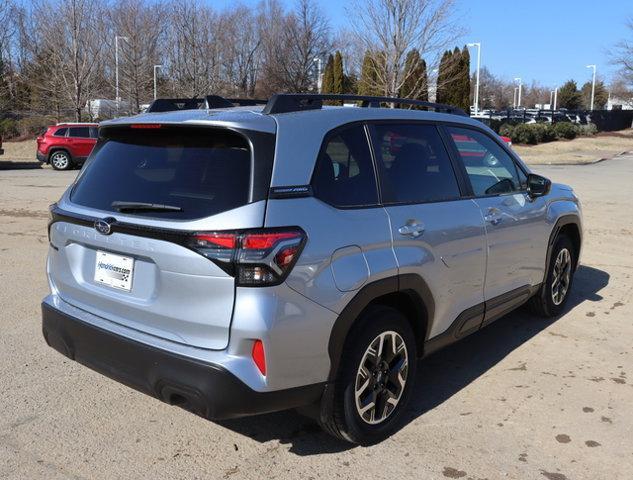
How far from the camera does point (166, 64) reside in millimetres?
38594

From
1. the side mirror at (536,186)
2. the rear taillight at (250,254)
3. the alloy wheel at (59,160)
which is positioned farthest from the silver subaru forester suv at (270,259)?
the alloy wheel at (59,160)

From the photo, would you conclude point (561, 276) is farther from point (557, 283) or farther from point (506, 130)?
point (506, 130)

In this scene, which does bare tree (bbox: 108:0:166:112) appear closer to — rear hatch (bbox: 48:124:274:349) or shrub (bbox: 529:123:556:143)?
shrub (bbox: 529:123:556:143)

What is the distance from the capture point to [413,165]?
3803 mm

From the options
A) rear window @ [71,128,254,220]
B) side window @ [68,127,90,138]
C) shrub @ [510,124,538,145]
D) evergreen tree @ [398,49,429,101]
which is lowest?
rear window @ [71,128,254,220]

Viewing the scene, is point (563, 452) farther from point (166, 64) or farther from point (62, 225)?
point (166, 64)

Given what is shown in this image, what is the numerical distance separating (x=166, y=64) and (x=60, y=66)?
766cm

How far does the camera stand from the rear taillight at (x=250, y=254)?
8.91 feet

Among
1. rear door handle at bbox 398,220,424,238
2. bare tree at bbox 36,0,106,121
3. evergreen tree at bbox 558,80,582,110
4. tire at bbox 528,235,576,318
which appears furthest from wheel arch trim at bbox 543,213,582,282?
evergreen tree at bbox 558,80,582,110

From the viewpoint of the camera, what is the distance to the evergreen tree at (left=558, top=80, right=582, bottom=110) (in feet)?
329

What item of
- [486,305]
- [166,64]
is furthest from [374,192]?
[166,64]

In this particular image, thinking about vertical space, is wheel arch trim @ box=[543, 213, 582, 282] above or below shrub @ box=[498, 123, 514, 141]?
below

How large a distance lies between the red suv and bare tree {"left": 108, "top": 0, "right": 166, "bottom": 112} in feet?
39.9

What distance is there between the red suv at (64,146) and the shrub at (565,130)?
29.0m
